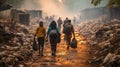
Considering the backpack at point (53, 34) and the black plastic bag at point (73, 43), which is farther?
the black plastic bag at point (73, 43)

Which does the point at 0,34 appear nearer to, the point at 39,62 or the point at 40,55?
the point at 40,55

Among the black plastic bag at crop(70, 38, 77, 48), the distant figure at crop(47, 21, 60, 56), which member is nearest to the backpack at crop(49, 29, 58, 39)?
the distant figure at crop(47, 21, 60, 56)

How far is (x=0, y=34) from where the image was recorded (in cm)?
1401

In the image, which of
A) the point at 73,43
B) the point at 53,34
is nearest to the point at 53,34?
the point at 53,34

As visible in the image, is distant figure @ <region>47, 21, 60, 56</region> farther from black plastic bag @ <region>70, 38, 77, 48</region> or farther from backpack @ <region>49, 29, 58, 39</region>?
black plastic bag @ <region>70, 38, 77, 48</region>

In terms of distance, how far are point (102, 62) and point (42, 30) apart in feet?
11.9

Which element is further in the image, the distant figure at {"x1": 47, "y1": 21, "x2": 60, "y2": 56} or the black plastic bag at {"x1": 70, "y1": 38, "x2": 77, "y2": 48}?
the black plastic bag at {"x1": 70, "y1": 38, "x2": 77, "y2": 48}

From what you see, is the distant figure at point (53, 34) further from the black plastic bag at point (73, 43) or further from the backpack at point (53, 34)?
the black plastic bag at point (73, 43)

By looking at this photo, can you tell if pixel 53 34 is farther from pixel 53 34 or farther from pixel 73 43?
pixel 73 43

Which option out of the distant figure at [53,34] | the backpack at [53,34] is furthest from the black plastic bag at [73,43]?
the backpack at [53,34]

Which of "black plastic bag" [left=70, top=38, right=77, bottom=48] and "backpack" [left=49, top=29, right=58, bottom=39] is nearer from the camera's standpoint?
"backpack" [left=49, top=29, right=58, bottom=39]

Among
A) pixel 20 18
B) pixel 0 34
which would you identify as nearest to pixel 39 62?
pixel 0 34

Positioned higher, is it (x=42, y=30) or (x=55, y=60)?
(x=42, y=30)

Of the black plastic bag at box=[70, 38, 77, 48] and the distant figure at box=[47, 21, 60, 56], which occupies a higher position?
the distant figure at box=[47, 21, 60, 56]
